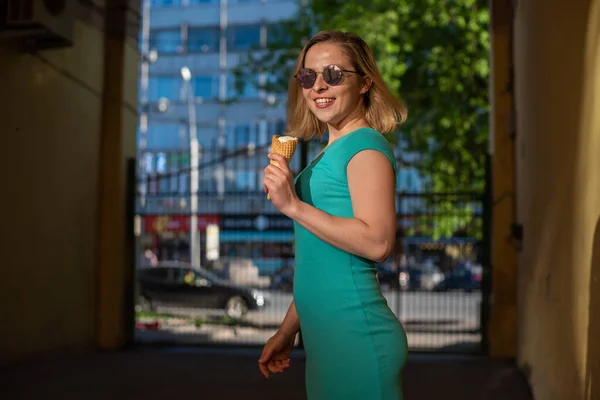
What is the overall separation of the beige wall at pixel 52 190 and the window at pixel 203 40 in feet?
85.6

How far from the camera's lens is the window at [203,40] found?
36.4 meters

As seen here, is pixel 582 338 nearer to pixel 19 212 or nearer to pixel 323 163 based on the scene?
pixel 323 163

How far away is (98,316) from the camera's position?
10.2 meters

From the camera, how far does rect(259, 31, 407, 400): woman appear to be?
213 centimetres

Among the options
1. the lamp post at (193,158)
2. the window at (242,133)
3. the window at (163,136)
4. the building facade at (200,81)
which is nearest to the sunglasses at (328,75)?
the lamp post at (193,158)

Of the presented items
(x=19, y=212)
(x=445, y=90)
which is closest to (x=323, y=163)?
(x=19, y=212)

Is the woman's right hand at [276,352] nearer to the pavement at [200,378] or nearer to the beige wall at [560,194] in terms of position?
the beige wall at [560,194]

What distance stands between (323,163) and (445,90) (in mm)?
15381

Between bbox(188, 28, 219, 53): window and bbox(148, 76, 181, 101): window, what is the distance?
1.51 m

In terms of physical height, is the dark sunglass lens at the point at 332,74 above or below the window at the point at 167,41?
below

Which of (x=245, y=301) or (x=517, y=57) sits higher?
(x=517, y=57)

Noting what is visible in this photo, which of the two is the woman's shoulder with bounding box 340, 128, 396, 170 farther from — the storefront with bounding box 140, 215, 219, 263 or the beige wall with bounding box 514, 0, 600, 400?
the storefront with bounding box 140, 215, 219, 263

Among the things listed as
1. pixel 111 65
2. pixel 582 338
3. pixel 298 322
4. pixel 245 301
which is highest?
pixel 111 65

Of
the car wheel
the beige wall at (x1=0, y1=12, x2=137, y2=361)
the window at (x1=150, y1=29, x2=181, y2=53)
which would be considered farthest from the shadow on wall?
the window at (x1=150, y1=29, x2=181, y2=53)
